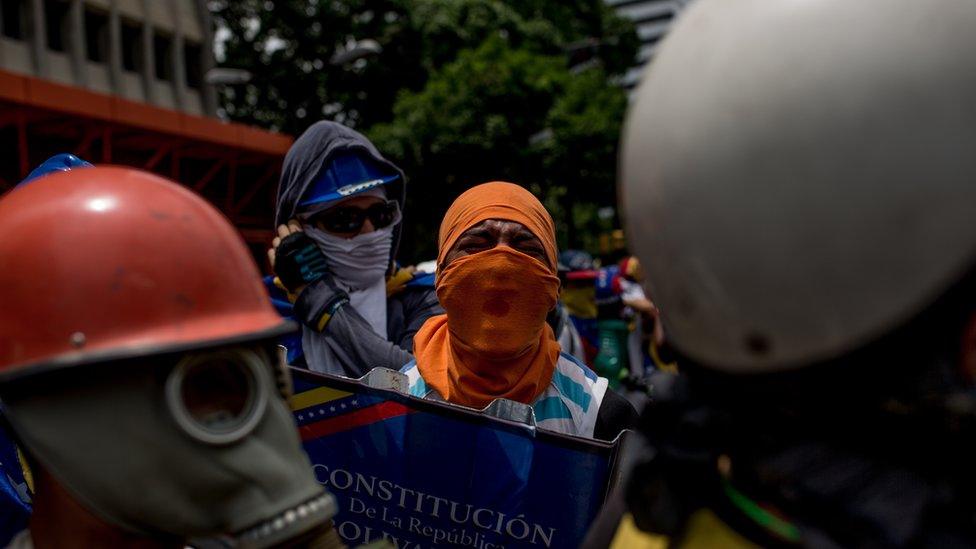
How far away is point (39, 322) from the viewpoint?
4.16 ft

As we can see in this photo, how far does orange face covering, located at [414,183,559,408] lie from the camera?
2537 millimetres

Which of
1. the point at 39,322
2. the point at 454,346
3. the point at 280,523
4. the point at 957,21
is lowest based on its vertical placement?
the point at 454,346

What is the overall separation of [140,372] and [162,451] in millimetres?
121

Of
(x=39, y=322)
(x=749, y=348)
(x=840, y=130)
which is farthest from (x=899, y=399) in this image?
(x=39, y=322)

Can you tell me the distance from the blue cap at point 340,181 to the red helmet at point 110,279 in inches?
70.9

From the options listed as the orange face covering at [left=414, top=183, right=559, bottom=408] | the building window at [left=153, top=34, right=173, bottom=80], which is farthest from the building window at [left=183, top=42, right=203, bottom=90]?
the orange face covering at [left=414, top=183, right=559, bottom=408]

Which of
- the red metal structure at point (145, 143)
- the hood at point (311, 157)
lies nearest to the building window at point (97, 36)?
the red metal structure at point (145, 143)

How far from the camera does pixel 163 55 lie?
2720 cm

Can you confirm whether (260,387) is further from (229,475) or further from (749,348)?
(749,348)

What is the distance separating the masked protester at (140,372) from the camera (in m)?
1.25

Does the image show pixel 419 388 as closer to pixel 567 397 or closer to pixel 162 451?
pixel 567 397

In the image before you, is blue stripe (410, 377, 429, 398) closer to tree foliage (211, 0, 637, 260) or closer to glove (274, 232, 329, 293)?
glove (274, 232, 329, 293)

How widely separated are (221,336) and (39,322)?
265mm

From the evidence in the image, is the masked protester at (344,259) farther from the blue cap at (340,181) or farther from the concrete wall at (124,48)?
the concrete wall at (124,48)
